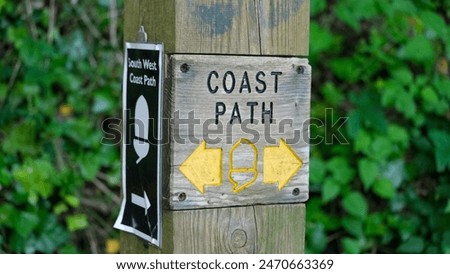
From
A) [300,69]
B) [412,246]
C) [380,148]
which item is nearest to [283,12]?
[300,69]

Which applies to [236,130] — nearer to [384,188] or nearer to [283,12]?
[283,12]

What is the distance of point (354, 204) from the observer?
9.86 ft

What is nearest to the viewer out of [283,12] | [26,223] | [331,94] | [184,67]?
[184,67]

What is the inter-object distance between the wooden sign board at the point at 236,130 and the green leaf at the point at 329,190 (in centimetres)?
135

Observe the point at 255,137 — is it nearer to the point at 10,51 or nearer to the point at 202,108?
the point at 202,108

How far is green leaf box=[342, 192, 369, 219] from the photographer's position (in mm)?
3004

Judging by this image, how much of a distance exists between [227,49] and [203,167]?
9.4 inches

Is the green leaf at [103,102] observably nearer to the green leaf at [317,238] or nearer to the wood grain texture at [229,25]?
the green leaf at [317,238]

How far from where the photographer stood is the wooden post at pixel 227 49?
1.44 metres

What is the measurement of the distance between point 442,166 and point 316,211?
0.55 m

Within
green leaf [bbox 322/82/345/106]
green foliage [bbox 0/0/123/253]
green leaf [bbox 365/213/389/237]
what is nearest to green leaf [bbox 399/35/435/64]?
green leaf [bbox 322/82/345/106]

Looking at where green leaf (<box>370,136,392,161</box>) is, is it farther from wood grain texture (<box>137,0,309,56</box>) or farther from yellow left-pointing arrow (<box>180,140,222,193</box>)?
yellow left-pointing arrow (<box>180,140,222,193</box>)

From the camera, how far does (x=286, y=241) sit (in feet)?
5.26

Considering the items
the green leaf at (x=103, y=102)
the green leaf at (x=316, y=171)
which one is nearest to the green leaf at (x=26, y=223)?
the green leaf at (x=103, y=102)
